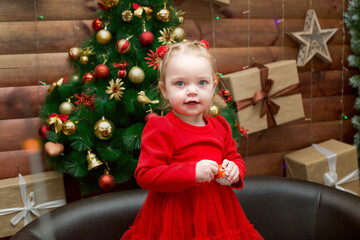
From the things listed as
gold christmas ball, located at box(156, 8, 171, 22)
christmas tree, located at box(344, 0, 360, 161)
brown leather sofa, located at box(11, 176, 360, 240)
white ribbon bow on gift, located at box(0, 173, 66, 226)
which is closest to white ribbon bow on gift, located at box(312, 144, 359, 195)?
christmas tree, located at box(344, 0, 360, 161)

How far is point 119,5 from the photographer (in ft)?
4.89

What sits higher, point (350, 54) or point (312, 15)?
point (312, 15)

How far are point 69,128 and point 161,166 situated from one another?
2.22 feet

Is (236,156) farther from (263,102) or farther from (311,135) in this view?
(311,135)

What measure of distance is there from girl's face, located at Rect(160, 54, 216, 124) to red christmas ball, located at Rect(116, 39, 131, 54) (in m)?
0.56

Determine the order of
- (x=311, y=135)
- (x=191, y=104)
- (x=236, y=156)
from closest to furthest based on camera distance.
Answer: (x=191, y=104)
(x=236, y=156)
(x=311, y=135)

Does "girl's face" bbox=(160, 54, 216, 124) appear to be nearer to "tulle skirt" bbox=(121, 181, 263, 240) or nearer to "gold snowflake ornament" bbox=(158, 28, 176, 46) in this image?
"tulle skirt" bbox=(121, 181, 263, 240)

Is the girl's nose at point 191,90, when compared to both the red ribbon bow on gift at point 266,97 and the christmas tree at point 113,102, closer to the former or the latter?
the christmas tree at point 113,102

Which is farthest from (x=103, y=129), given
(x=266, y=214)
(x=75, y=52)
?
(x=266, y=214)

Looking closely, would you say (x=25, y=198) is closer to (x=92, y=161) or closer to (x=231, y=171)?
(x=92, y=161)

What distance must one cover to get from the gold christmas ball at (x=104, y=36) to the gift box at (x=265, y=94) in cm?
67

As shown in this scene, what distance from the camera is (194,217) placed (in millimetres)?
917

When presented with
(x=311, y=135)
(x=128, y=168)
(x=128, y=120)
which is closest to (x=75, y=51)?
(x=128, y=120)

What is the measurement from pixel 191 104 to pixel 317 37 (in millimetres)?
1552
